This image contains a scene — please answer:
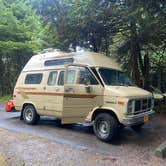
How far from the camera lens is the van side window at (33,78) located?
29.0 feet

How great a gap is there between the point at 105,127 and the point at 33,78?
3.61m

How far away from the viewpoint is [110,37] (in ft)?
43.9

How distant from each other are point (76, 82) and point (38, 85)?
1.98 metres

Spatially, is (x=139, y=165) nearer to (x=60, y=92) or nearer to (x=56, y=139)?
(x=56, y=139)

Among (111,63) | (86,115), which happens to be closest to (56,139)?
(86,115)

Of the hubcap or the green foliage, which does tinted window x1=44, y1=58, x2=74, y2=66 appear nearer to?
the hubcap

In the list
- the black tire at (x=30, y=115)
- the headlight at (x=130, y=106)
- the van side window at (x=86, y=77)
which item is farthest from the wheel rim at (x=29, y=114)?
the headlight at (x=130, y=106)

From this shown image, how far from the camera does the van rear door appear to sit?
7176 mm

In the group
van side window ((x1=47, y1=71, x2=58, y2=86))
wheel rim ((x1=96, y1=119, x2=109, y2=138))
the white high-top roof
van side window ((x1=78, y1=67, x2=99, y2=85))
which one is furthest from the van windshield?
van side window ((x1=47, y1=71, x2=58, y2=86))

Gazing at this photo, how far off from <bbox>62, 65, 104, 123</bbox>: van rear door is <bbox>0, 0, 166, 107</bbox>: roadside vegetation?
8.85ft

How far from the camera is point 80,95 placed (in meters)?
7.25

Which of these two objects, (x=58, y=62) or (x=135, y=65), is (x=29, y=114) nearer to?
(x=58, y=62)

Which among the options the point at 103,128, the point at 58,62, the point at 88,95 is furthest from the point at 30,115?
the point at 103,128

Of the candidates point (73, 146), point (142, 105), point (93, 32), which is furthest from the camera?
point (93, 32)
